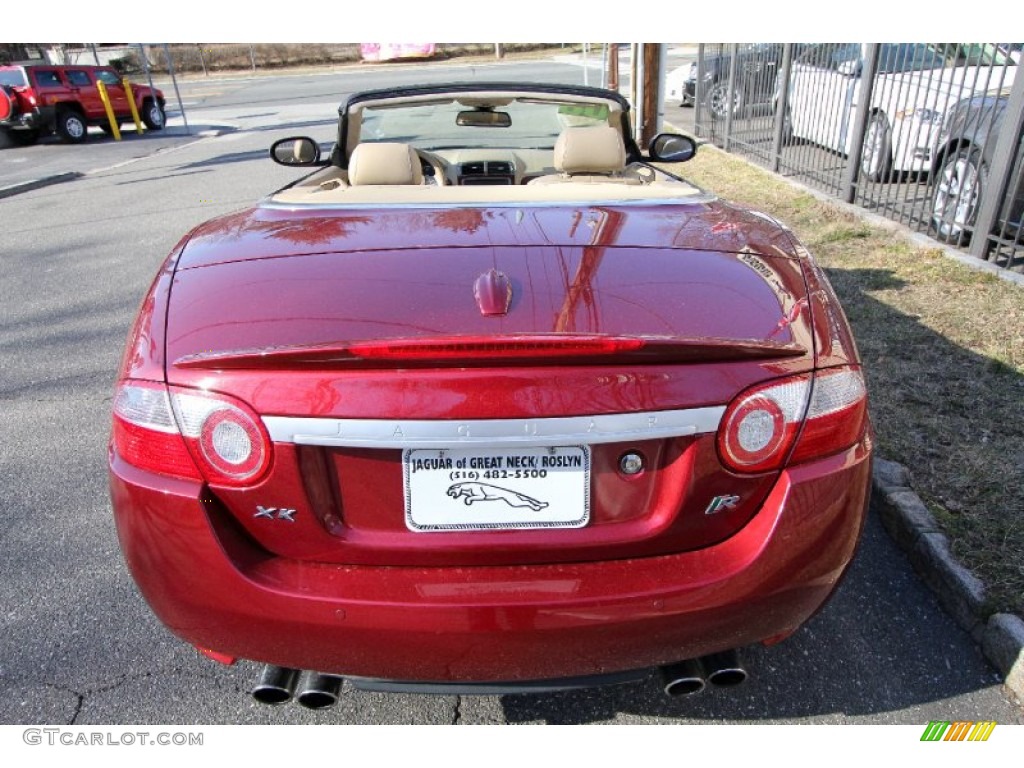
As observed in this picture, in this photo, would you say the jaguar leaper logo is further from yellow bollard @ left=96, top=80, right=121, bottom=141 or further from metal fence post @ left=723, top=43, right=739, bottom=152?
yellow bollard @ left=96, top=80, right=121, bottom=141

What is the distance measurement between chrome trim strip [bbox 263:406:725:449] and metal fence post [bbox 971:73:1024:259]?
5.11 m

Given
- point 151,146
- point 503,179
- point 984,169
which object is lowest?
point 151,146

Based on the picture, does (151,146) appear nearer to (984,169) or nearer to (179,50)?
(984,169)

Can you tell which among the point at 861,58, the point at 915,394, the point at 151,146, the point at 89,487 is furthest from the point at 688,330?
the point at 151,146

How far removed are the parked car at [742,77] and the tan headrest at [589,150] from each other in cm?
690

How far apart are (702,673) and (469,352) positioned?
0.98 m

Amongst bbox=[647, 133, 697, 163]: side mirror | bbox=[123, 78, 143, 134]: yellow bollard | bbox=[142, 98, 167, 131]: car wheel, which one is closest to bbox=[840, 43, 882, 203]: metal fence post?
bbox=[647, 133, 697, 163]: side mirror

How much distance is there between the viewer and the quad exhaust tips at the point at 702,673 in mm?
1688

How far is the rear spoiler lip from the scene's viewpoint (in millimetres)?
1435

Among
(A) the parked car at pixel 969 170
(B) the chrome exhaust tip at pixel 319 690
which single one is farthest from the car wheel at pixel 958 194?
(B) the chrome exhaust tip at pixel 319 690

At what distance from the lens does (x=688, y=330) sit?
1494 mm

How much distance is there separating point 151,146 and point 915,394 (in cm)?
1827

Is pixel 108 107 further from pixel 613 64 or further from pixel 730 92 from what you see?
pixel 730 92
